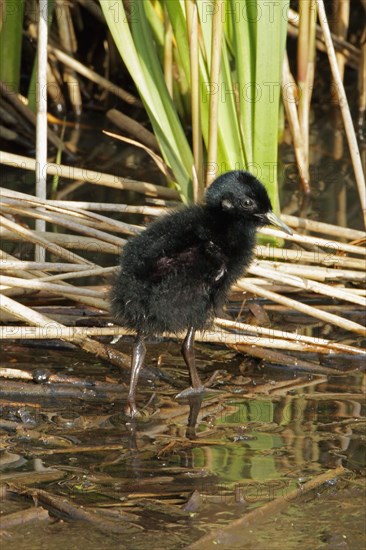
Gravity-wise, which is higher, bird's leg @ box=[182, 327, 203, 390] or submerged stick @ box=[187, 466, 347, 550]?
bird's leg @ box=[182, 327, 203, 390]

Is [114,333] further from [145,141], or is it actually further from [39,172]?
[145,141]

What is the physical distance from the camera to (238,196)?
3775mm

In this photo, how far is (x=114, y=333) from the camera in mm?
4055

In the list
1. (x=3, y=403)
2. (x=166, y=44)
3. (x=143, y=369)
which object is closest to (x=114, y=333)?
(x=143, y=369)

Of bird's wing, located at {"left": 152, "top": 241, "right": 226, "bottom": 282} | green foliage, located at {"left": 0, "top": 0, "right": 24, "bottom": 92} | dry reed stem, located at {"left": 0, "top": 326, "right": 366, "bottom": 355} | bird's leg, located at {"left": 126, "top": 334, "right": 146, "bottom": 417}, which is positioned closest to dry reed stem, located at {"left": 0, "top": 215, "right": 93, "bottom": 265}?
dry reed stem, located at {"left": 0, "top": 326, "right": 366, "bottom": 355}

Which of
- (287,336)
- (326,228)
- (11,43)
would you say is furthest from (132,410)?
(11,43)

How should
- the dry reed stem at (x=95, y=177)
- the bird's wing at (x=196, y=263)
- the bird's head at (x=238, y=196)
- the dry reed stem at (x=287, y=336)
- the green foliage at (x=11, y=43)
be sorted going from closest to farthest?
the bird's wing at (x=196, y=263)
the bird's head at (x=238, y=196)
the dry reed stem at (x=287, y=336)
the dry reed stem at (x=95, y=177)
the green foliage at (x=11, y=43)

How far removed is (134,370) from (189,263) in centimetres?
48

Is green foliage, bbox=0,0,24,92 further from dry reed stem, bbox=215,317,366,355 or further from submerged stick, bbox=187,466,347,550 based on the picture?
submerged stick, bbox=187,466,347,550

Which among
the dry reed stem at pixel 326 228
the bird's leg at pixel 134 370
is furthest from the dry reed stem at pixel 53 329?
the dry reed stem at pixel 326 228

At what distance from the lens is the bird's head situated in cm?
377

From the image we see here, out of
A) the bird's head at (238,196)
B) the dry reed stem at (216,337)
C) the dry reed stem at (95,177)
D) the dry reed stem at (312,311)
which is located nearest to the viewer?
the bird's head at (238,196)

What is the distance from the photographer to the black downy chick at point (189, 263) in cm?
359

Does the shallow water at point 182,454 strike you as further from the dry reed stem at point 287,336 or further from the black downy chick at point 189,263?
the black downy chick at point 189,263
